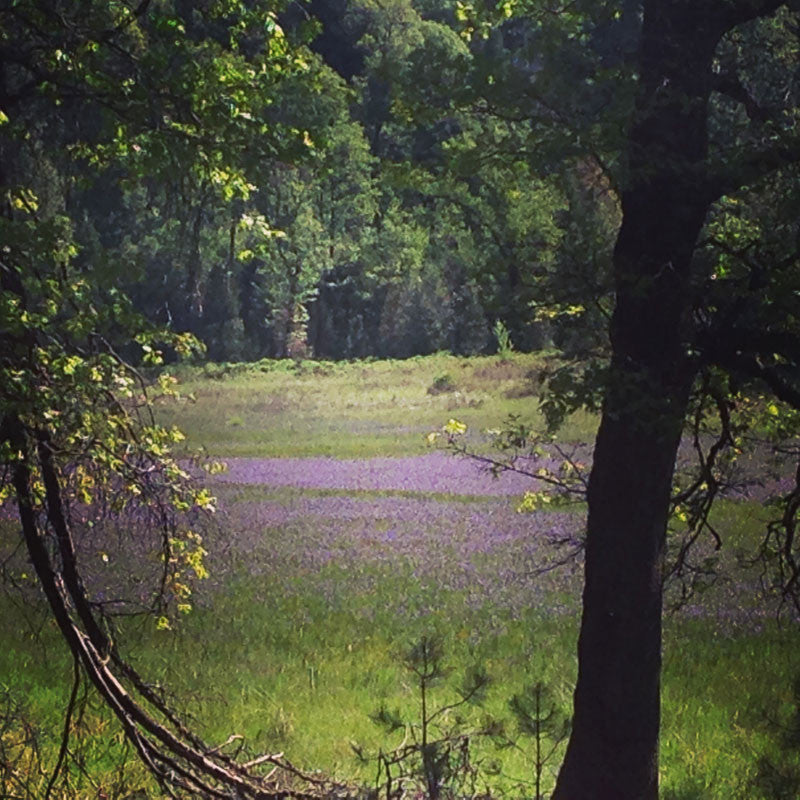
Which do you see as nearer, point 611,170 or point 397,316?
point 611,170

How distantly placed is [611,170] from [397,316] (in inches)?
281

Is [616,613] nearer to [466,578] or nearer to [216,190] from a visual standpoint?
[216,190]

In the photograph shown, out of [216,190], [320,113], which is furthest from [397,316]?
[216,190]

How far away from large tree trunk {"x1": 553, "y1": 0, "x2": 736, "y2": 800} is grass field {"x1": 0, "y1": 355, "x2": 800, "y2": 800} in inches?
14.9

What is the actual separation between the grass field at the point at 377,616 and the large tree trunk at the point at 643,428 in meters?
0.38

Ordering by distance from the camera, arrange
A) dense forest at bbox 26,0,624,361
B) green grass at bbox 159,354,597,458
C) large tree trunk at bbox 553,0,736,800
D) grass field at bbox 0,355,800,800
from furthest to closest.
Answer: green grass at bbox 159,354,597,458 < grass field at bbox 0,355,800,800 < large tree trunk at bbox 553,0,736,800 < dense forest at bbox 26,0,624,361

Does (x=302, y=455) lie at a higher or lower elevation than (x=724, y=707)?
higher

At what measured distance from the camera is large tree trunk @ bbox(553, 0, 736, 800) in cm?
382

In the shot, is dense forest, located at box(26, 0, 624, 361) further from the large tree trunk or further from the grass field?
the grass field

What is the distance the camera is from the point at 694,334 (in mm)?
3938

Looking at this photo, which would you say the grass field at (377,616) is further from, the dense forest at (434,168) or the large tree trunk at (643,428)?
the dense forest at (434,168)

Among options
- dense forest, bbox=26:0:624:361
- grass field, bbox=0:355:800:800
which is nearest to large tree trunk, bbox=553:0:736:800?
dense forest, bbox=26:0:624:361

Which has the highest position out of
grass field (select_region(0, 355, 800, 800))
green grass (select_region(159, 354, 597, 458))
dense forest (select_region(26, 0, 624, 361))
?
dense forest (select_region(26, 0, 624, 361))

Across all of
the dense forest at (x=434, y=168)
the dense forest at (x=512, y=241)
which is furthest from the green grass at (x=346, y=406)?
the dense forest at (x=512, y=241)
